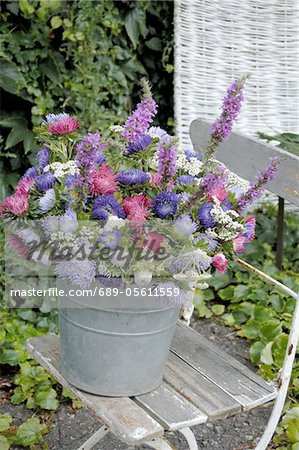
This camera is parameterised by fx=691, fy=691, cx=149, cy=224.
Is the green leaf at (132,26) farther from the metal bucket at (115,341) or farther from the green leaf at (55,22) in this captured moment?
the metal bucket at (115,341)

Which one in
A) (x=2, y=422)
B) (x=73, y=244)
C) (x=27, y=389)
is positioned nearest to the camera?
(x=73, y=244)

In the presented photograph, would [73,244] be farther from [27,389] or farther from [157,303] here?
[27,389]

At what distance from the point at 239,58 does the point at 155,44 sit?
1.38 feet

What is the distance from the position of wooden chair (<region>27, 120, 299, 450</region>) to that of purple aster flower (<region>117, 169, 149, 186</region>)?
0.48 meters

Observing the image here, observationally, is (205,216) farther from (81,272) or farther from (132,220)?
(81,272)

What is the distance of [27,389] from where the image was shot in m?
2.56

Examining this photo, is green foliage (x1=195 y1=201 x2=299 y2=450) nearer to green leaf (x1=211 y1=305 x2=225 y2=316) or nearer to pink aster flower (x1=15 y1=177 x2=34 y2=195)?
green leaf (x1=211 y1=305 x2=225 y2=316)

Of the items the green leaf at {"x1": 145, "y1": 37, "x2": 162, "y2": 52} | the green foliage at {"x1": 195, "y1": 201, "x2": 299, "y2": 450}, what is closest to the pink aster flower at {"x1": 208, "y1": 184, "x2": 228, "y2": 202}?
the green foliage at {"x1": 195, "y1": 201, "x2": 299, "y2": 450}

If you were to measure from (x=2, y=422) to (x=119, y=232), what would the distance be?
4.00 feet

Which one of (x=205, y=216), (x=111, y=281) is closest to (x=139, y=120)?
(x=205, y=216)

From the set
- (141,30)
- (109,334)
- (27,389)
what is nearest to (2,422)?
(27,389)

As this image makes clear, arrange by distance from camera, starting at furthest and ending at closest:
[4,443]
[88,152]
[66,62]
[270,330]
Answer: [66,62]
[270,330]
[4,443]
[88,152]

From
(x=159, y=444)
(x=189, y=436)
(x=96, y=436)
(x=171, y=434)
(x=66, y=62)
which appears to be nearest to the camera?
(x=159, y=444)

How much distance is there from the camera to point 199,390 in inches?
63.9
